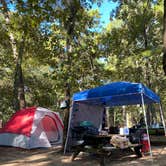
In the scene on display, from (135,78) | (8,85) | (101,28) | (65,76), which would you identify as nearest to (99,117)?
Answer: (65,76)

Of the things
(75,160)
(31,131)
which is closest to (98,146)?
(75,160)

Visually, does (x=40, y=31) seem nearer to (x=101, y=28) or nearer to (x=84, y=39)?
(x=84, y=39)

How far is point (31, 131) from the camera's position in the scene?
1198cm

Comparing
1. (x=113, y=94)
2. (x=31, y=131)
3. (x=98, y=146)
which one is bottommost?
(x=98, y=146)

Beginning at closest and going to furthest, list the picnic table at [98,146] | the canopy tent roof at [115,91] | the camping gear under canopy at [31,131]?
the picnic table at [98,146] → the canopy tent roof at [115,91] → the camping gear under canopy at [31,131]

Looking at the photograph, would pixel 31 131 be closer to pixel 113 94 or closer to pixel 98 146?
pixel 113 94

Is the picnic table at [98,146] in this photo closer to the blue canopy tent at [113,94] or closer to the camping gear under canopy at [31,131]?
the blue canopy tent at [113,94]

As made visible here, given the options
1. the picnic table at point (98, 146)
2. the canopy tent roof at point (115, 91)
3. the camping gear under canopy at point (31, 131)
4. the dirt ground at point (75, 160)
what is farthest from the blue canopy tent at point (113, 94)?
the camping gear under canopy at point (31, 131)

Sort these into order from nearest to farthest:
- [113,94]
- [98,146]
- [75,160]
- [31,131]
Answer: [98,146] → [75,160] → [113,94] → [31,131]

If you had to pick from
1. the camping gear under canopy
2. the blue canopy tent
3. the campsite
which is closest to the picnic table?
the campsite

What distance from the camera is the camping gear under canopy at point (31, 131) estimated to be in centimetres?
1198

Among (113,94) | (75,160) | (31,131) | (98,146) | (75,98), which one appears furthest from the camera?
(31,131)

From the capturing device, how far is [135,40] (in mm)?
22781

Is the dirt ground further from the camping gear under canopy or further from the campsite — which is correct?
the camping gear under canopy
